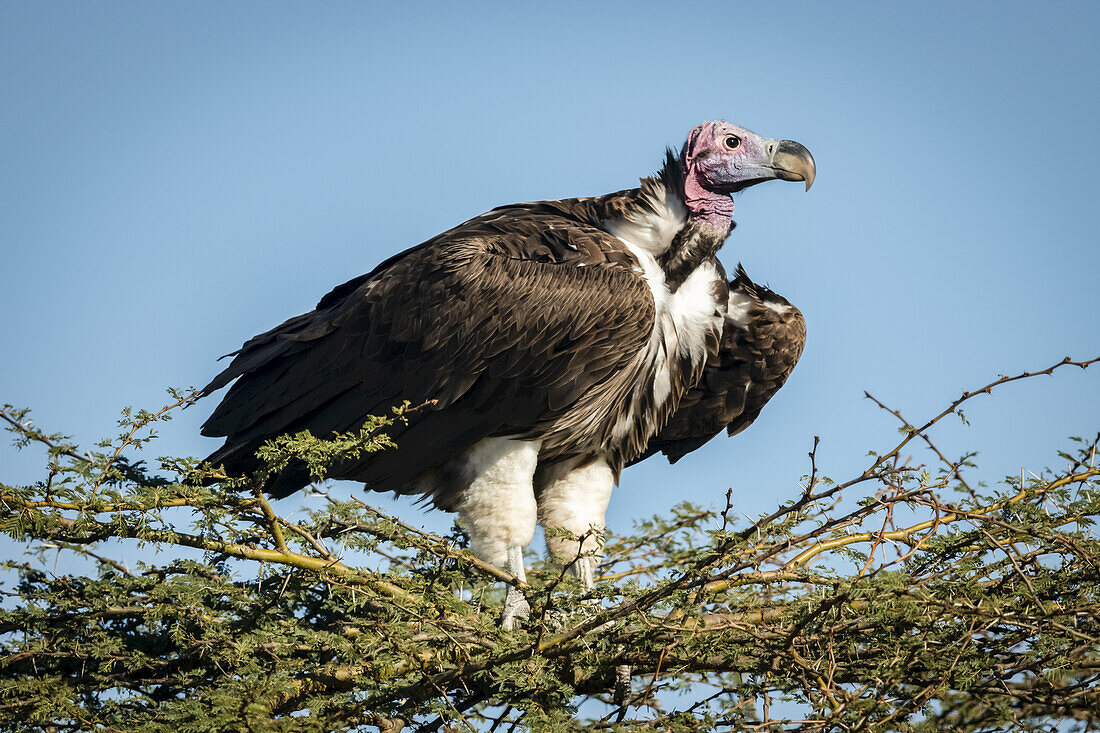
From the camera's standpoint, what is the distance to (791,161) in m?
6.20

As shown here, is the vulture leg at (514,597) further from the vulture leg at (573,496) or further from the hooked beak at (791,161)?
the hooked beak at (791,161)

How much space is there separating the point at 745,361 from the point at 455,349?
168cm

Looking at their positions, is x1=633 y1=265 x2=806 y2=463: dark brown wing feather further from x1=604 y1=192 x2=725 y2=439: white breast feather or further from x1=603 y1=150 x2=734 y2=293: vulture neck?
x1=603 y1=150 x2=734 y2=293: vulture neck

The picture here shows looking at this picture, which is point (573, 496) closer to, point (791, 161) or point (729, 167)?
point (729, 167)

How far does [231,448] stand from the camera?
580 cm

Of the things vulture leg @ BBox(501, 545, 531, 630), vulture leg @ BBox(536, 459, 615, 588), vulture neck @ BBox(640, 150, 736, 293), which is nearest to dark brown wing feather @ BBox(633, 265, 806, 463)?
vulture neck @ BBox(640, 150, 736, 293)

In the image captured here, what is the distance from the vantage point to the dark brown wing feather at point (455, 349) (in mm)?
5480

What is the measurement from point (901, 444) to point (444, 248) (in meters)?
2.61

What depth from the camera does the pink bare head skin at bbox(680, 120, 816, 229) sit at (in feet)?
20.4

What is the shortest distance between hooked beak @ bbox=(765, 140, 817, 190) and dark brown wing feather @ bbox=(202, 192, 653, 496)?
104 centimetres

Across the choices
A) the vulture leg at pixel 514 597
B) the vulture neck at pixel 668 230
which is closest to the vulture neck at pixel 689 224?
the vulture neck at pixel 668 230

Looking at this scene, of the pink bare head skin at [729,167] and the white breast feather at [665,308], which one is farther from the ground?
the pink bare head skin at [729,167]

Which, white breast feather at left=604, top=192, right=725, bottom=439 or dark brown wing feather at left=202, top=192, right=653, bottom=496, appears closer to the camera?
dark brown wing feather at left=202, top=192, right=653, bottom=496

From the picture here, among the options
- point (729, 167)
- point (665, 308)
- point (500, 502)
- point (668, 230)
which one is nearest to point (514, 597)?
point (500, 502)
